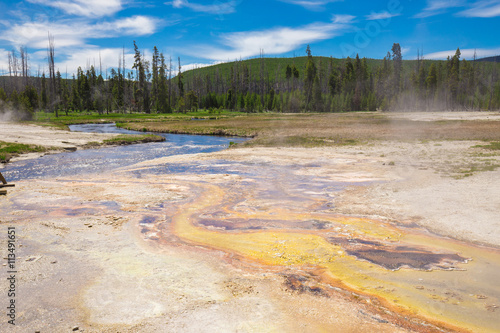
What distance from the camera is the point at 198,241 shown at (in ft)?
28.1

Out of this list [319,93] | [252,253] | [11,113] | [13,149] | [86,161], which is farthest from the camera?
[319,93]

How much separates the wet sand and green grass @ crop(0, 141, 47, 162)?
1070cm

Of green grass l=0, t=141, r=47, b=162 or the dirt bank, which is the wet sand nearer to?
green grass l=0, t=141, r=47, b=162

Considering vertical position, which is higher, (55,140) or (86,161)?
(55,140)

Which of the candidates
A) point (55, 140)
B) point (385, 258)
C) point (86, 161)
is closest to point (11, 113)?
point (55, 140)

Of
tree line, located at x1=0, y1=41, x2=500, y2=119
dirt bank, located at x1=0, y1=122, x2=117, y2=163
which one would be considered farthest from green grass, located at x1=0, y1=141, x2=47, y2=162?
tree line, located at x1=0, y1=41, x2=500, y2=119

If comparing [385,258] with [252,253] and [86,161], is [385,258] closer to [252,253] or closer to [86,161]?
[252,253]

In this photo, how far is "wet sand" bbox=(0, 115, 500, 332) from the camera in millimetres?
5277

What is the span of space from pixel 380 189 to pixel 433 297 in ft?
27.8

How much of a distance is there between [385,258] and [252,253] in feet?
9.84

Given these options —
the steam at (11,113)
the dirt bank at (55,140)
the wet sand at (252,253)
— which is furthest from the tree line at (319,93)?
the wet sand at (252,253)

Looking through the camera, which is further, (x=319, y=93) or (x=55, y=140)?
(x=319, y=93)

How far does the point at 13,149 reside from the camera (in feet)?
84.3

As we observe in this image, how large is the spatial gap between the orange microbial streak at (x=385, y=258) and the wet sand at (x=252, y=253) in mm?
33
